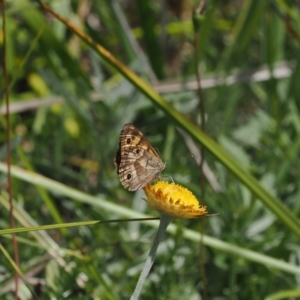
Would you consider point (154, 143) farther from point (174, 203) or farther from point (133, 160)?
point (174, 203)

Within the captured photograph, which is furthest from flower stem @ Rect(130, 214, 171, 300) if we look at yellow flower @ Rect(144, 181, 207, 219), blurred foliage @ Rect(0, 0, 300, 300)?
blurred foliage @ Rect(0, 0, 300, 300)

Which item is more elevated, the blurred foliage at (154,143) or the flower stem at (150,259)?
the flower stem at (150,259)

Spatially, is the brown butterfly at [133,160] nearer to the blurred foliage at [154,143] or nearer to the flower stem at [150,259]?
the flower stem at [150,259]

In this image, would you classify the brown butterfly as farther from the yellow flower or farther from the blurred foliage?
the blurred foliage

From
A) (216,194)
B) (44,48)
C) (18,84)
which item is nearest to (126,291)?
(216,194)

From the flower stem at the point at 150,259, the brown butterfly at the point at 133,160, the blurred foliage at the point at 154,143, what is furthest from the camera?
the blurred foliage at the point at 154,143

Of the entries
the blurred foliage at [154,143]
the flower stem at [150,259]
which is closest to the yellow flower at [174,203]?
the flower stem at [150,259]
